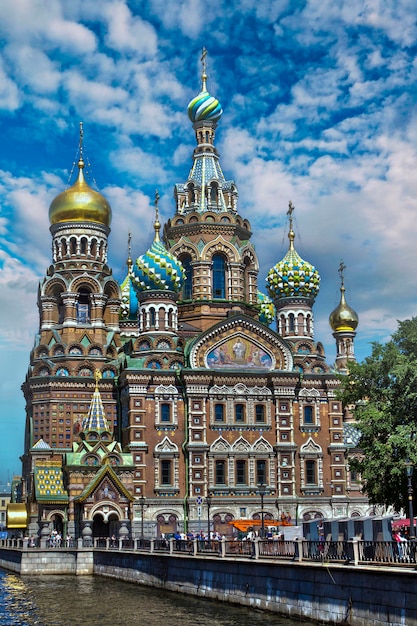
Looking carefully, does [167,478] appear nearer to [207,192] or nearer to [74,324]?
[74,324]

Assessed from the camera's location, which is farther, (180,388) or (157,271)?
(157,271)

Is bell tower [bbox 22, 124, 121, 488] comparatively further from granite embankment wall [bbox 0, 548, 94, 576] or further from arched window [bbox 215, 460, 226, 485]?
granite embankment wall [bbox 0, 548, 94, 576]

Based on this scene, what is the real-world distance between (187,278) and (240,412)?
9.94 metres

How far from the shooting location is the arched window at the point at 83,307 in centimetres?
5369

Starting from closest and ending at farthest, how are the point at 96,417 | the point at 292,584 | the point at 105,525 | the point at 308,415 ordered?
the point at 292,584 < the point at 105,525 < the point at 96,417 < the point at 308,415

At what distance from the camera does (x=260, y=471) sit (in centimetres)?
4866

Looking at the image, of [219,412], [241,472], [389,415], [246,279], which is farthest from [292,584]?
[246,279]

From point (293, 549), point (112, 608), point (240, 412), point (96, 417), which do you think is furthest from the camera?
point (240, 412)

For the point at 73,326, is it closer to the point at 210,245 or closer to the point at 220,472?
the point at 210,245

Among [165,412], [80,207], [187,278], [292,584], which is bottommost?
[292,584]

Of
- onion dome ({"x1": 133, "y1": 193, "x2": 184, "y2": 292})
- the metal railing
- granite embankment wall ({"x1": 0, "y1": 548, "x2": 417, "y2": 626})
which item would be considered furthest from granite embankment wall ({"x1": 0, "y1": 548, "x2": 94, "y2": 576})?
onion dome ({"x1": 133, "y1": 193, "x2": 184, "y2": 292})

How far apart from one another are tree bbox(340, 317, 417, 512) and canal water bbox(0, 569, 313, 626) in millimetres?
8421

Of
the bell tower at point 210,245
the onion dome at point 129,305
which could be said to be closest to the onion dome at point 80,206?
the bell tower at point 210,245

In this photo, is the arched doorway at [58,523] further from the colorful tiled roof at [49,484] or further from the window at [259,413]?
the window at [259,413]
